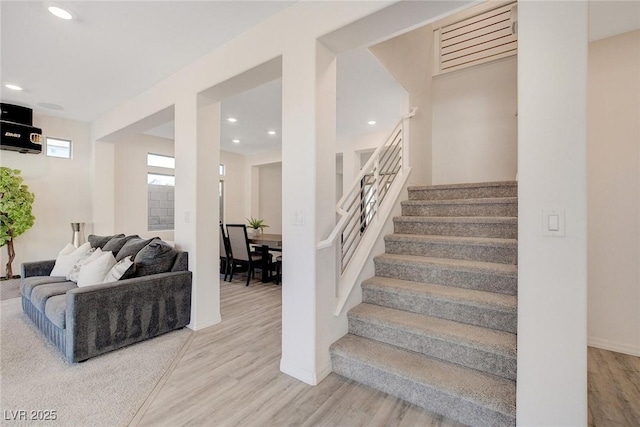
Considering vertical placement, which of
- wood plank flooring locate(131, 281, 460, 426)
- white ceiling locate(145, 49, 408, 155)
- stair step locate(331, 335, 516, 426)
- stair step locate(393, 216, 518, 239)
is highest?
white ceiling locate(145, 49, 408, 155)

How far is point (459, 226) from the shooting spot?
2.81m

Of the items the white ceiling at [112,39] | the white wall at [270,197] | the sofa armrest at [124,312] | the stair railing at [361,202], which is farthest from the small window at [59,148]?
the stair railing at [361,202]

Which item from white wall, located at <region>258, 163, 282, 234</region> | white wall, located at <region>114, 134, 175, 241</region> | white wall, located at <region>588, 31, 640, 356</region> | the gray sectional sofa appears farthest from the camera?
white wall, located at <region>258, 163, 282, 234</region>

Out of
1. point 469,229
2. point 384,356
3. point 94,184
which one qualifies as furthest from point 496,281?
point 94,184

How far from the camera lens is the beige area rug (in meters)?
1.69

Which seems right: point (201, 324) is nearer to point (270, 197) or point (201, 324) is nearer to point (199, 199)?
point (199, 199)

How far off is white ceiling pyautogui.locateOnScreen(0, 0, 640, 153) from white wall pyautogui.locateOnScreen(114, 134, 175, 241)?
1.26 metres

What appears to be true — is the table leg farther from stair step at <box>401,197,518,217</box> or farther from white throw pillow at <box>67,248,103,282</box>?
stair step at <box>401,197,518,217</box>

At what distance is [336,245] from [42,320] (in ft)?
9.23

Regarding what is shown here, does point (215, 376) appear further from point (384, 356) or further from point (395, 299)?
point (395, 299)

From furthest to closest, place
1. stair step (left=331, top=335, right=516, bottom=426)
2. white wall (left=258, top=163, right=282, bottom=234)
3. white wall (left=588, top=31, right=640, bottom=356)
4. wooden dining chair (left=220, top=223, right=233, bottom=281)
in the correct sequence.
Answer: white wall (left=258, top=163, right=282, bottom=234)
wooden dining chair (left=220, top=223, right=233, bottom=281)
white wall (left=588, top=31, right=640, bottom=356)
stair step (left=331, top=335, right=516, bottom=426)

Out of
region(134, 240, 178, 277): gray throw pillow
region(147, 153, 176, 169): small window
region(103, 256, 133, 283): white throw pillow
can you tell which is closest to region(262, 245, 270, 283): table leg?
region(134, 240, 178, 277): gray throw pillow

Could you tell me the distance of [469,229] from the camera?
2752 mm

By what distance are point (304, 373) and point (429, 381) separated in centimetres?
83
